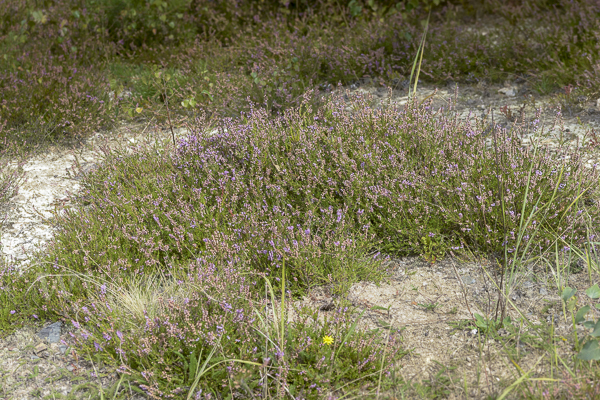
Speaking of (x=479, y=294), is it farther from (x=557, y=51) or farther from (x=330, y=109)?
(x=557, y=51)

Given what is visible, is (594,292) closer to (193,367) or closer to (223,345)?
(223,345)

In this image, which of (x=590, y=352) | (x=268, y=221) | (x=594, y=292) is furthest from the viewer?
(x=268, y=221)

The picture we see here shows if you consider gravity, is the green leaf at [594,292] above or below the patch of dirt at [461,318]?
above

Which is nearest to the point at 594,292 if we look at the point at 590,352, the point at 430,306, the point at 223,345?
the point at 590,352

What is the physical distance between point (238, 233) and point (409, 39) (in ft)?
11.4

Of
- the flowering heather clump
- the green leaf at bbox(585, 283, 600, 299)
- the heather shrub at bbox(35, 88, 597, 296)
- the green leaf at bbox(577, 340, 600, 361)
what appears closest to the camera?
the green leaf at bbox(577, 340, 600, 361)

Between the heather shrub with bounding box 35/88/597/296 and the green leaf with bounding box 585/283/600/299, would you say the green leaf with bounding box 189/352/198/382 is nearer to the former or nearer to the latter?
the heather shrub with bounding box 35/88/597/296

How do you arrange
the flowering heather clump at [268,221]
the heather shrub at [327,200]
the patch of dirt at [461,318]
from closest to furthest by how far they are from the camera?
the patch of dirt at [461,318], the flowering heather clump at [268,221], the heather shrub at [327,200]

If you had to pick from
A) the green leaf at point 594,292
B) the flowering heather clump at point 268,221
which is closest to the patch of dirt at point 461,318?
the flowering heather clump at point 268,221

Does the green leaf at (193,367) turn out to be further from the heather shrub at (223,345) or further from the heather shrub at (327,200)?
the heather shrub at (327,200)

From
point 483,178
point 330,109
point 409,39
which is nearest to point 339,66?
point 409,39

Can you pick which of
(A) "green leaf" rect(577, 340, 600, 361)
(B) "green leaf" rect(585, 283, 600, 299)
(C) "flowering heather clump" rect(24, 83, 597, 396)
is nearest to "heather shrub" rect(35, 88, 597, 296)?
(C) "flowering heather clump" rect(24, 83, 597, 396)

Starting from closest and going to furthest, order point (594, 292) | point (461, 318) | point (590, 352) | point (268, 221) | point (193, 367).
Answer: point (590, 352) < point (594, 292) < point (193, 367) < point (461, 318) < point (268, 221)

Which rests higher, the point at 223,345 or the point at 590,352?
the point at 590,352
